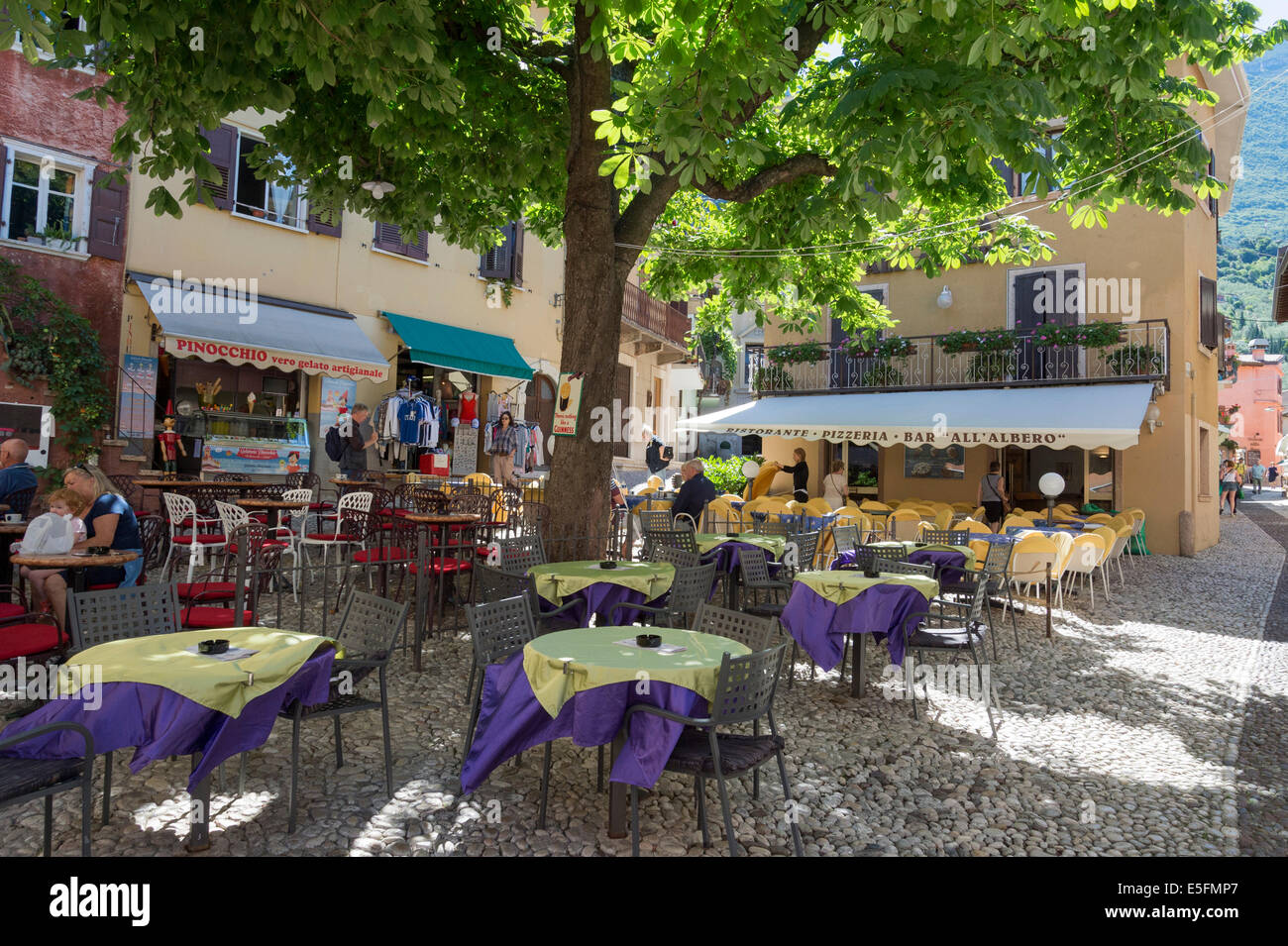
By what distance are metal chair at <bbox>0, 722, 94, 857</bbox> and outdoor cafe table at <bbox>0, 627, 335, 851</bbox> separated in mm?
82

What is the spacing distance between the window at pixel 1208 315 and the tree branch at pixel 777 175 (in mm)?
13311

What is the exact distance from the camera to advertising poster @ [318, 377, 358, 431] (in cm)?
1395

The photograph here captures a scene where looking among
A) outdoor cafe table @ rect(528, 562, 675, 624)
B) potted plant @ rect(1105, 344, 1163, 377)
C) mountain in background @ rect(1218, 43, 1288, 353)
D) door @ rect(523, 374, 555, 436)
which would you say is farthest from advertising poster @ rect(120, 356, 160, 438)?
mountain in background @ rect(1218, 43, 1288, 353)

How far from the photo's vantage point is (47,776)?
2.89 m

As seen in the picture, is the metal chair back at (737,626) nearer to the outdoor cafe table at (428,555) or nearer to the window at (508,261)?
the outdoor cafe table at (428,555)

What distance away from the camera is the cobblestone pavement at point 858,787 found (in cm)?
356

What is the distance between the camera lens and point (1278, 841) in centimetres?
380

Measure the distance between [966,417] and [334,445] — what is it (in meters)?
10.7

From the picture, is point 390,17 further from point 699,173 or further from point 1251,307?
point 1251,307

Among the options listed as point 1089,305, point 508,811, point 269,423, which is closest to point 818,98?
point 508,811

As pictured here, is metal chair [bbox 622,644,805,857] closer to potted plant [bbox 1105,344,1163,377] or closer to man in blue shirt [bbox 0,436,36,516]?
man in blue shirt [bbox 0,436,36,516]

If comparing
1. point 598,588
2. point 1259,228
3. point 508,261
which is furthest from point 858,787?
point 1259,228

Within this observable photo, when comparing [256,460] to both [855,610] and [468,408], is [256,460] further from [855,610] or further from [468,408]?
[855,610]

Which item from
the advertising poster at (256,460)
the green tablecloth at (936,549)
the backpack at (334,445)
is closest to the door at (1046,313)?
the green tablecloth at (936,549)
